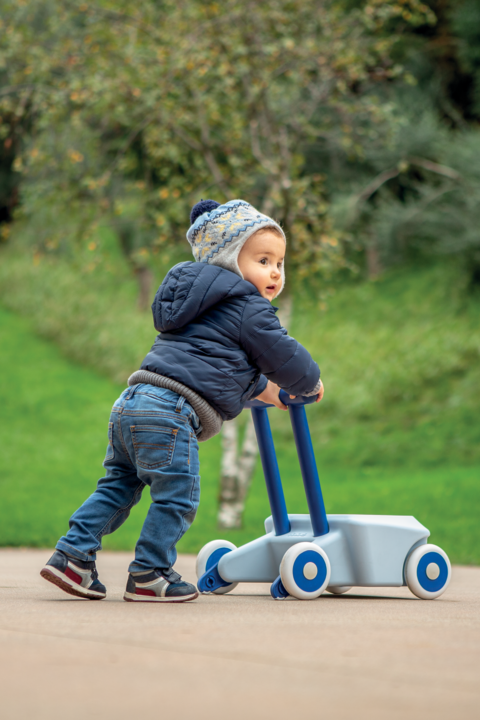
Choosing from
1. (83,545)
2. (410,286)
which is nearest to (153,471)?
(83,545)

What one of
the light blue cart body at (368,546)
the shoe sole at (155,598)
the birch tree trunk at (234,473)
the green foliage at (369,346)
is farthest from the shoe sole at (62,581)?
the green foliage at (369,346)

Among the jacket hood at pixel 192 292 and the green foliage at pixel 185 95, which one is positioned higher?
the green foliage at pixel 185 95

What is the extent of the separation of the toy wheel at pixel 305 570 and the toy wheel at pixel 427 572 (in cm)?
35

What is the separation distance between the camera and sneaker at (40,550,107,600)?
290 centimetres

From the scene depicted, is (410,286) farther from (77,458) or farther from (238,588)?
(238,588)

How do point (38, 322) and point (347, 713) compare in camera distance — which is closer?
point (347, 713)

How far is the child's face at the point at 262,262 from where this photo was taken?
10.8ft

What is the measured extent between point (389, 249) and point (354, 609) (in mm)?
14166

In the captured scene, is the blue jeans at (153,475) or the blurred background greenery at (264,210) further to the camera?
the blurred background greenery at (264,210)

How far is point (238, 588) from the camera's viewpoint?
3904mm

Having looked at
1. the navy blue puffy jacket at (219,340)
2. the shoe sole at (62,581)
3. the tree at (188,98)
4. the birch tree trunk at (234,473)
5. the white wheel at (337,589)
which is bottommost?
the birch tree trunk at (234,473)

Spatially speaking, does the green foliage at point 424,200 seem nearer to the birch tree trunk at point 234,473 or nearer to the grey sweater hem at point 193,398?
the birch tree trunk at point 234,473

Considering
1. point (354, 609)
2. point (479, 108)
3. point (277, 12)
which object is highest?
point (277, 12)

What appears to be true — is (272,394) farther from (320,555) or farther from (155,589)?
(155,589)
